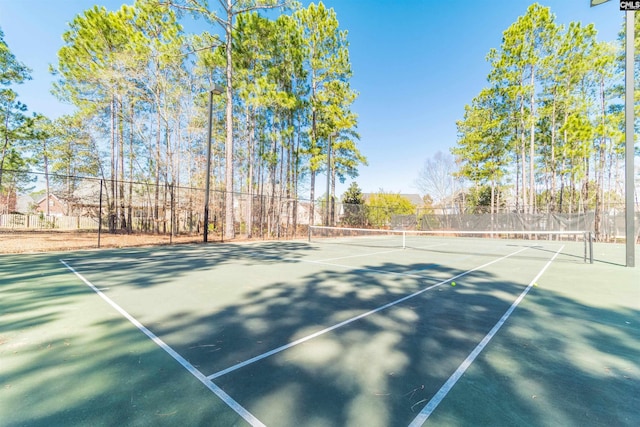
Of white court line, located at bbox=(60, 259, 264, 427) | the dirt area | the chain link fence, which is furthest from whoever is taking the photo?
the chain link fence

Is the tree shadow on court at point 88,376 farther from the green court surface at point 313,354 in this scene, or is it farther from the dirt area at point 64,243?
the dirt area at point 64,243

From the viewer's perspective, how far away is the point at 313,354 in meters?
2.42

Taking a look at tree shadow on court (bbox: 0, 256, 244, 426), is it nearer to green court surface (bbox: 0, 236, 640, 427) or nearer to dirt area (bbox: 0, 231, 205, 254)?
green court surface (bbox: 0, 236, 640, 427)

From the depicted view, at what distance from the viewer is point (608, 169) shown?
23.7 metres

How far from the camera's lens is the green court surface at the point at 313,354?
5.51 feet

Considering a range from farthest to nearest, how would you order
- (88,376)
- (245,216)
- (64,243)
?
(245,216) → (64,243) → (88,376)

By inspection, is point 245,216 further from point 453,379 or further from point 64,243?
point 453,379

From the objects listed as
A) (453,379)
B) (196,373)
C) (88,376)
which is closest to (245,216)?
(88,376)

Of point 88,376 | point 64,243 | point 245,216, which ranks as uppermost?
point 245,216

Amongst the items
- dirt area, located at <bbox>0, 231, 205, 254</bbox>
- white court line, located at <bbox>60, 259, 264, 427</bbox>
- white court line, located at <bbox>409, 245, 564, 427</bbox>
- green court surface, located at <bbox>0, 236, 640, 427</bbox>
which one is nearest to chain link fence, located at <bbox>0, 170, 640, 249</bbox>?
dirt area, located at <bbox>0, 231, 205, 254</bbox>

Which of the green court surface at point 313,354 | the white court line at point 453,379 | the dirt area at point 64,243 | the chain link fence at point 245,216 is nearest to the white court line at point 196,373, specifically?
the green court surface at point 313,354

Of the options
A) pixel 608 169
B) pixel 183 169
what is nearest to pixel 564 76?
pixel 608 169

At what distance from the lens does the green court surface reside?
1.68 m

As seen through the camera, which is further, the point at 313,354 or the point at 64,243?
the point at 64,243
